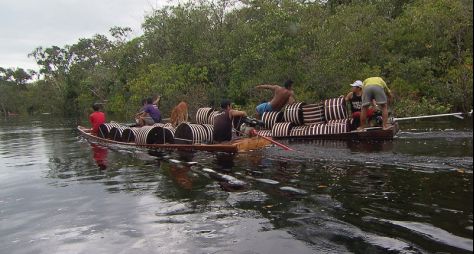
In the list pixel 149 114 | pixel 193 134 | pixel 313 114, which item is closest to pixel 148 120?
pixel 149 114

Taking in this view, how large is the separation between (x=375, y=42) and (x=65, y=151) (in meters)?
17.9

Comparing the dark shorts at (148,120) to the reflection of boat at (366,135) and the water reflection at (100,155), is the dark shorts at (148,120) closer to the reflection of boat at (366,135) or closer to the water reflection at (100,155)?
the water reflection at (100,155)

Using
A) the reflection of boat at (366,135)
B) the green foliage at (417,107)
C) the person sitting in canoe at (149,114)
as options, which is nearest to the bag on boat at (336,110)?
the reflection of boat at (366,135)

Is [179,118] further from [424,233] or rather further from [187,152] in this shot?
[424,233]

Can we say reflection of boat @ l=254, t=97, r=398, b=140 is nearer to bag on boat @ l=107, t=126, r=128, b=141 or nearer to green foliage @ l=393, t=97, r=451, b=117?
bag on boat @ l=107, t=126, r=128, b=141

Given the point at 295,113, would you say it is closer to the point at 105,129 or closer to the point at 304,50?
the point at 105,129

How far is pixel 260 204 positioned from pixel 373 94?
669cm

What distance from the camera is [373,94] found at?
1250 cm

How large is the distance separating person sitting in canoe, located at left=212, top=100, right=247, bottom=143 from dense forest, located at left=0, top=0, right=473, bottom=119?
769 centimetres

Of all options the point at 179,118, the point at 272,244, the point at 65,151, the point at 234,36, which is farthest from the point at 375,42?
the point at 272,244

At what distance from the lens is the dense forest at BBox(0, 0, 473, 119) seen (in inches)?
856

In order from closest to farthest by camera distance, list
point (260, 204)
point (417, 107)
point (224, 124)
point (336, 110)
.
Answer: point (260, 204)
point (224, 124)
point (336, 110)
point (417, 107)

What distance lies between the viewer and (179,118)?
16109 mm

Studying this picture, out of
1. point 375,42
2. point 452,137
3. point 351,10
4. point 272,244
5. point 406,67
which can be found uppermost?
point 351,10
